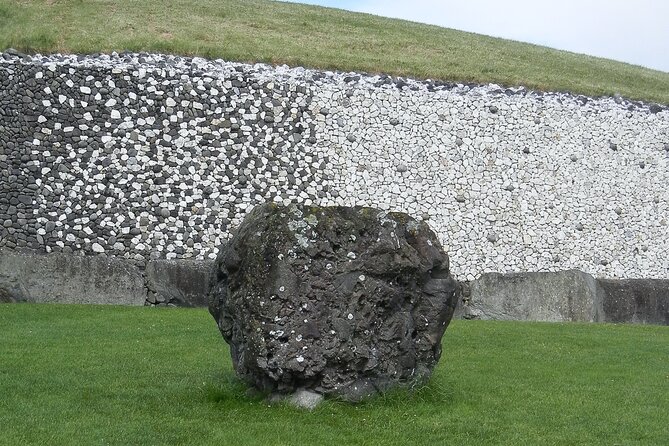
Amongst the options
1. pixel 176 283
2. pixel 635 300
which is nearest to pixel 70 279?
pixel 176 283

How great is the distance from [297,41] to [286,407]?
18.9 m

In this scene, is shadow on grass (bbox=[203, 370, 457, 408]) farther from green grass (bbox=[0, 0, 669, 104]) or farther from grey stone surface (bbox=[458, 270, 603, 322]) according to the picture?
green grass (bbox=[0, 0, 669, 104])

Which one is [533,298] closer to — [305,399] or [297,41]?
[297,41]

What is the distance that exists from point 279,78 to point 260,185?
2855 millimetres

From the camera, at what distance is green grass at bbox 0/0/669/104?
23297 mm

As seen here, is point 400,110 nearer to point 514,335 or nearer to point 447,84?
point 447,84

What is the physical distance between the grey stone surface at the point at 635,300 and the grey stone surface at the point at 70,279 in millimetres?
9976

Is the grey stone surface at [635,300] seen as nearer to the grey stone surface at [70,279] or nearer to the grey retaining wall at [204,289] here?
the grey retaining wall at [204,289]

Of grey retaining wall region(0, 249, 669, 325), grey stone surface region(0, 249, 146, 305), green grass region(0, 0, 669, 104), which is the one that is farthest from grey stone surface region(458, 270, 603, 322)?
grey stone surface region(0, 249, 146, 305)

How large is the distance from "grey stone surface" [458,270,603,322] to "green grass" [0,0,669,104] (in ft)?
22.0

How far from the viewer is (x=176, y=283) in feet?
61.9

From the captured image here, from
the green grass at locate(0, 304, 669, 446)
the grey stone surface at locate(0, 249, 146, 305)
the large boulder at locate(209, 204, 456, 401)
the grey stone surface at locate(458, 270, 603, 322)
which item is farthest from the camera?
the grey stone surface at locate(458, 270, 603, 322)

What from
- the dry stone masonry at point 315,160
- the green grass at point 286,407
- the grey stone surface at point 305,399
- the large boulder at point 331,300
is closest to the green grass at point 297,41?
the dry stone masonry at point 315,160

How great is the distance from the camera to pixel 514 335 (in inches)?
602
